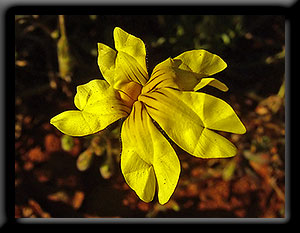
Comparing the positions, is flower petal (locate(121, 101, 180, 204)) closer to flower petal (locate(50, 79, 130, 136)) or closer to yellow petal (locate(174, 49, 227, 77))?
flower petal (locate(50, 79, 130, 136))

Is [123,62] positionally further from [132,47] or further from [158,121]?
[158,121]

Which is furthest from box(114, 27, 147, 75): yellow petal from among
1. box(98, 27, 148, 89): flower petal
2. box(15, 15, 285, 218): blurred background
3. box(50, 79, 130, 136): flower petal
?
box(15, 15, 285, 218): blurred background

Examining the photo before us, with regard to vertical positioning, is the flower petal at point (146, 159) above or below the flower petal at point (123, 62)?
below

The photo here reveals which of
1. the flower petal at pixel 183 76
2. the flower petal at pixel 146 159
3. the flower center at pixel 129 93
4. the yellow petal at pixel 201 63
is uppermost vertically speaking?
the yellow petal at pixel 201 63

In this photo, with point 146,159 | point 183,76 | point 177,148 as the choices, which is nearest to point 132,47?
point 183,76

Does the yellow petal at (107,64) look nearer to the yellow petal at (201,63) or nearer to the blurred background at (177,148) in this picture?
the yellow petal at (201,63)

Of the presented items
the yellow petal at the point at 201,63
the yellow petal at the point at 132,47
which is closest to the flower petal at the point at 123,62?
the yellow petal at the point at 132,47
